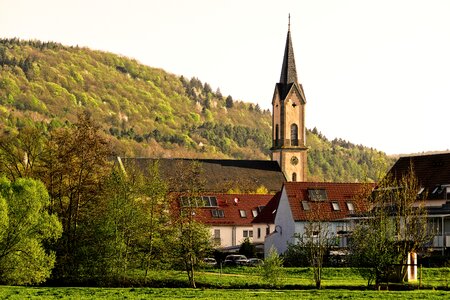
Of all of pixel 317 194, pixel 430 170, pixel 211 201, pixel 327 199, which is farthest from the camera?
pixel 211 201

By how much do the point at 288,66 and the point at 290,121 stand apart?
8637 mm

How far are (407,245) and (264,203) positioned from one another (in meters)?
56.8

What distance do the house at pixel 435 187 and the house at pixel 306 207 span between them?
5.59 meters

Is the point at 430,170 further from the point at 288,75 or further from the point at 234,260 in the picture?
the point at 288,75

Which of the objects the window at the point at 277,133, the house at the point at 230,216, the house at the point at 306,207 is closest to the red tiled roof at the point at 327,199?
the house at the point at 306,207

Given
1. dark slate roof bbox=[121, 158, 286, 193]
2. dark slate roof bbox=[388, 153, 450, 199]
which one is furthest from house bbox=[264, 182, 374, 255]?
dark slate roof bbox=[121, 158, 286, 193]

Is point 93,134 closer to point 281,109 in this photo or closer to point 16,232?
point 16,232

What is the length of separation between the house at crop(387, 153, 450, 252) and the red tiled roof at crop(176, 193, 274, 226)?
2960 centimetres

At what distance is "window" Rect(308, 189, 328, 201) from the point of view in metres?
92.0

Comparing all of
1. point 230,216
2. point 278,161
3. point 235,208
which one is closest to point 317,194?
point 230,216

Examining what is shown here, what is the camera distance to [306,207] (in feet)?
304

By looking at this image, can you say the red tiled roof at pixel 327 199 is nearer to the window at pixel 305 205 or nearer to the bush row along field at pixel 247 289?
the window at pixel 305 205

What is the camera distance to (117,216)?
6494 cm

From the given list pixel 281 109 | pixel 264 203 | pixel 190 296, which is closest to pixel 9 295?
pixel 190 296
